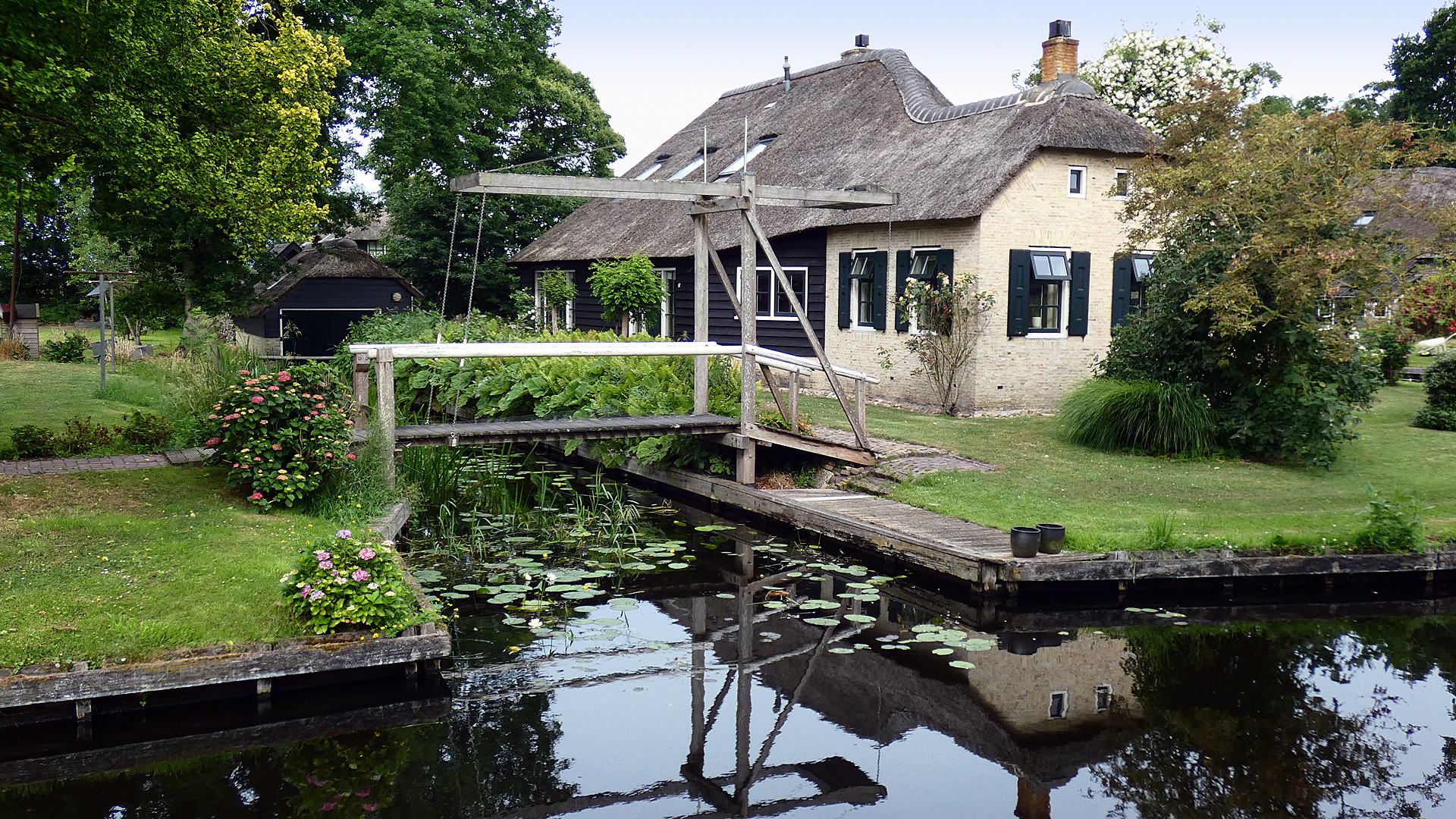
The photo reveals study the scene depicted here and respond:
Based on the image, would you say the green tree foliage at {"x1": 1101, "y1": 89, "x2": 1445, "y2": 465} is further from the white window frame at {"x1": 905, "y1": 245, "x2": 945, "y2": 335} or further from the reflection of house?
the white window frame at {"x1": 905, "y1": 245, "x2": 945, "y2": 335}

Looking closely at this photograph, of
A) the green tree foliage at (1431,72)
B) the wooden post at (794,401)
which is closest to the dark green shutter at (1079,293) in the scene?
the wooden post at (794,401)

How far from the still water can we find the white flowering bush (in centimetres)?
2792

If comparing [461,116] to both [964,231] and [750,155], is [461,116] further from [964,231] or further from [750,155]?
[964,231]

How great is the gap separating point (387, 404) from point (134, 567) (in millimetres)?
3481

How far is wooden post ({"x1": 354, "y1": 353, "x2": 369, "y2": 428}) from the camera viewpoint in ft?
34.6

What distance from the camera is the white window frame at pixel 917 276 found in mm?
17141

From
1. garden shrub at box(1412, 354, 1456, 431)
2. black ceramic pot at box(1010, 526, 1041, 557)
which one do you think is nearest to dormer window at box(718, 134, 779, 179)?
garden shrub at box(1412, 354, 1456, 431)

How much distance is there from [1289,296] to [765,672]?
8079 mm

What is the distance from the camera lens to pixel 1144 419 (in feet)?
44.2

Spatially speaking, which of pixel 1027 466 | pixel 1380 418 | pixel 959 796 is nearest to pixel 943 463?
pixel 1027 466

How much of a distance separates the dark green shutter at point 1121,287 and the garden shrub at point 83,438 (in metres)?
13.8

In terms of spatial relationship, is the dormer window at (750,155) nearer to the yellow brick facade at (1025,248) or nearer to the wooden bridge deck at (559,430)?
the yellow brick facade at (1025,248)

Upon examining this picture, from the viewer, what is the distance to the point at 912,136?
19672 mm

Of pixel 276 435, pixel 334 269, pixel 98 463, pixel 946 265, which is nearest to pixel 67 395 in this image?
pixel 98 463
